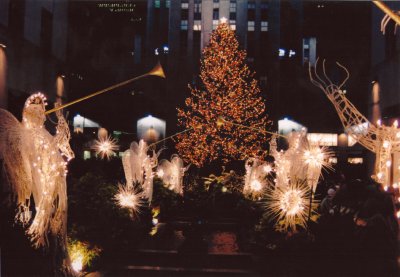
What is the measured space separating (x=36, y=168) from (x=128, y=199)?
570 centimetres

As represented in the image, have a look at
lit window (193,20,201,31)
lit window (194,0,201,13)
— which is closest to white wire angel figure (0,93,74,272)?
lit window (194,0,201,13)

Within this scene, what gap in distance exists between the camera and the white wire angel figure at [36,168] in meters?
6.54

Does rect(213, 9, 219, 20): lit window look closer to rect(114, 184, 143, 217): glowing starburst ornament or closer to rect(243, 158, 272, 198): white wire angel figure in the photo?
rect(243, 158, 272, 198): white wire angel figure

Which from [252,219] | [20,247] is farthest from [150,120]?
[20,247]

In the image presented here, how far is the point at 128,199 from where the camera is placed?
490 inches

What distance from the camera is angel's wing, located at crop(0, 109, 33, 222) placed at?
6480 millimetres

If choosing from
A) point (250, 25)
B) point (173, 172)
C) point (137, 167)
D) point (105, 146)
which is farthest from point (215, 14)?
point (137, 167)

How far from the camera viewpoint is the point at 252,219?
13898 mm

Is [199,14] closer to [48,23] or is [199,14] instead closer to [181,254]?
[48,23]

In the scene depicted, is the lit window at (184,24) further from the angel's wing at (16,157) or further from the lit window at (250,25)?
the angel's wing at (16,157)

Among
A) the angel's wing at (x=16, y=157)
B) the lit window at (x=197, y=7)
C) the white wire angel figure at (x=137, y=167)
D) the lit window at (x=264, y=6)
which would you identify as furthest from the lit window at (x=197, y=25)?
the angel's wing at (x=16, y=157)

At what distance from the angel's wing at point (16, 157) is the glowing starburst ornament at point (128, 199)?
16.5ft

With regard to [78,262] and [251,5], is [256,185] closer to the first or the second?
[78,262]

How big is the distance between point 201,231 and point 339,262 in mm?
3892
